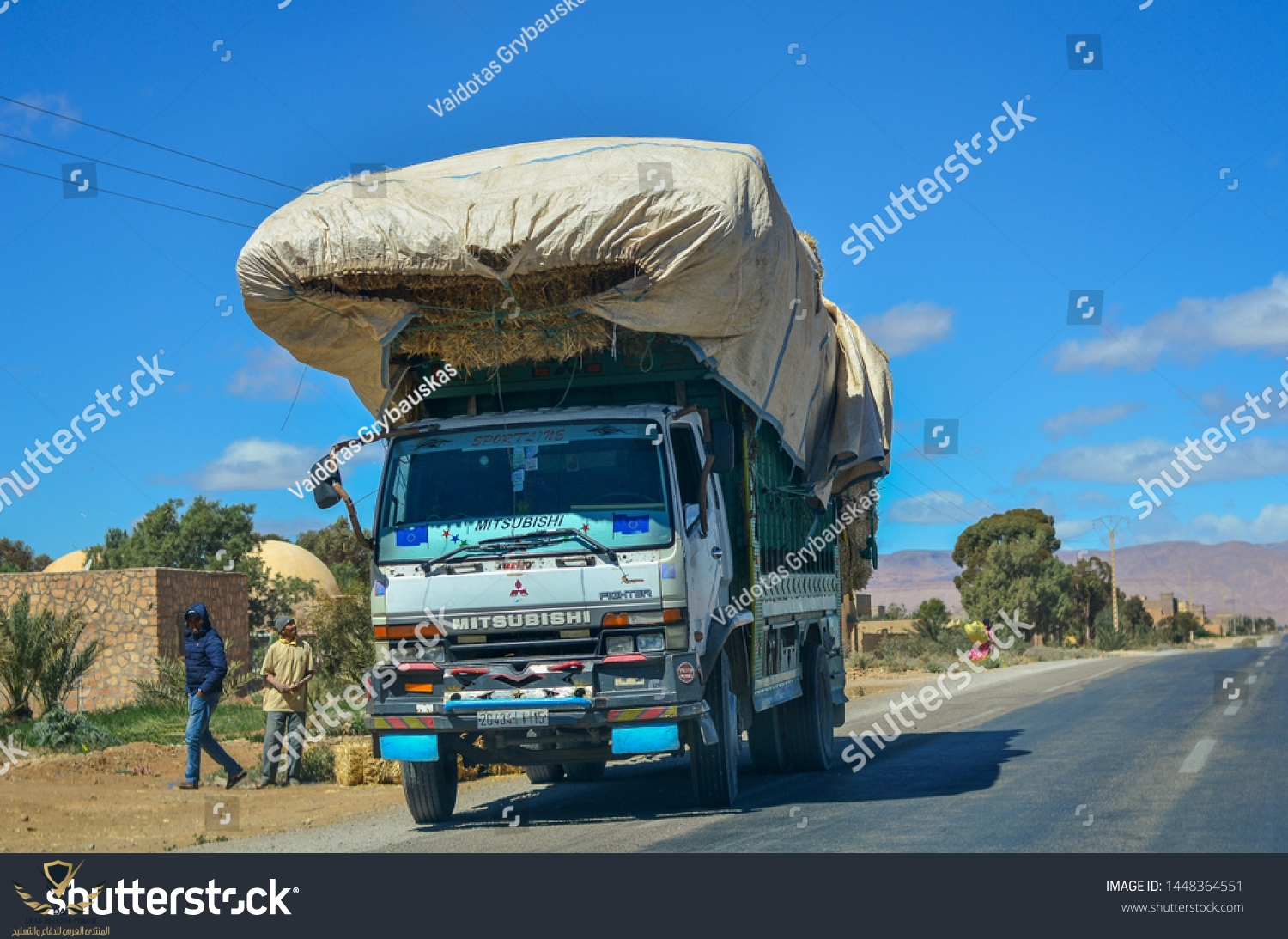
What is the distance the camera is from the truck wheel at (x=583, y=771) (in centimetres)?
1222

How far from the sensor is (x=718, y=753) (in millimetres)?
9031

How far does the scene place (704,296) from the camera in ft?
27.9

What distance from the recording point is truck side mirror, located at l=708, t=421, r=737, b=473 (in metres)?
8.85

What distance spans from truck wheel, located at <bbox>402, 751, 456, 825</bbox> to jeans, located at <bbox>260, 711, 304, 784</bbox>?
3.44 metres

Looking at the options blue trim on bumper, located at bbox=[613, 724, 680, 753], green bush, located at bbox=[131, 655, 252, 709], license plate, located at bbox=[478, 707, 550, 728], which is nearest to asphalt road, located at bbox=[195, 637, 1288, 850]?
blue trim on bumper, located at bbox=[613, 724, 680, 753]

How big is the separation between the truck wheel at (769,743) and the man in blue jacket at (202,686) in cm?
486

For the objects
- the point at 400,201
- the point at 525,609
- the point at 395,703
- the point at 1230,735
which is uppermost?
the point at 400,201

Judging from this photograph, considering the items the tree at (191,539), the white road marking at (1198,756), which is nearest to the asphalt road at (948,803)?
the white road marking at (1198,756)

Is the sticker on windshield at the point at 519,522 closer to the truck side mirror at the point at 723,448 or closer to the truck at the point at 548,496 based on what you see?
the truck at the point at 548,496
